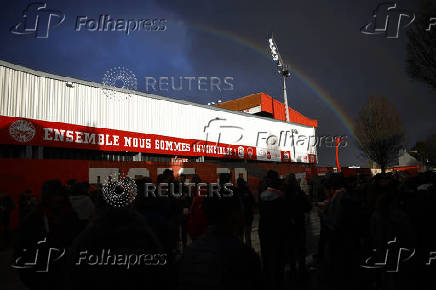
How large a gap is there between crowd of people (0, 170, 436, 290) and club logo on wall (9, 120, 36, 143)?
934 centimetres

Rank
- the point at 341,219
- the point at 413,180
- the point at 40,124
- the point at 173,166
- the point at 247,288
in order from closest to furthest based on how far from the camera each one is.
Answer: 1. the point at 247,288
2. the point at 341,219
3. the point at 413,180
4. the point at 40,124
5. the point at 173,166

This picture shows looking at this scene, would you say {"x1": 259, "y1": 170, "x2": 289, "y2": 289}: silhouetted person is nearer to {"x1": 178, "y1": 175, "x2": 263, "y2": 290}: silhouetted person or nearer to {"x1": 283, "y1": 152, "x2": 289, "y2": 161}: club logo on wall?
{"x1": 178, "y1": 175, "x2": 263, "y2": 290}: silhouetted person

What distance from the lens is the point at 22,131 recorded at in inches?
492

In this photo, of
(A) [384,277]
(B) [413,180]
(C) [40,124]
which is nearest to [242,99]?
(C) [40,124]

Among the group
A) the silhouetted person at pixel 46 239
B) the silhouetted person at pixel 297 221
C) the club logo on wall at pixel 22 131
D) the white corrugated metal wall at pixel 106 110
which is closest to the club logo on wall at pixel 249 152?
the white corrugated metal wall at pixel 106 110

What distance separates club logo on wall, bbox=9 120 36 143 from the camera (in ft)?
40.1

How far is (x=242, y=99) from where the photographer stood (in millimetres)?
35562

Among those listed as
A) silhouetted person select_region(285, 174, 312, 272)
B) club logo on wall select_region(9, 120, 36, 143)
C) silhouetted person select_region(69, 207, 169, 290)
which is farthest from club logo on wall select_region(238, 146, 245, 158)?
silhouetted person select_region(69, 207, 169, 290)

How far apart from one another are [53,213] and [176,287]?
64.9 inches

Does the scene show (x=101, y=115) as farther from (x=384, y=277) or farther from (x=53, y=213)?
(x=384, y=277)

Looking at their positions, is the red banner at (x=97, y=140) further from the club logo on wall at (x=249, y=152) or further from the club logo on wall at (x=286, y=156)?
the club logo on wall at (x=286, y=156)

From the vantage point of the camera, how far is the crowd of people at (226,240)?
170cm

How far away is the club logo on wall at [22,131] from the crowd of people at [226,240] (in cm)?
934

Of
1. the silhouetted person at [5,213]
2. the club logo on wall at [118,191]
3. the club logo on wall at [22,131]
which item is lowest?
the silhouetted person at [5,213]
